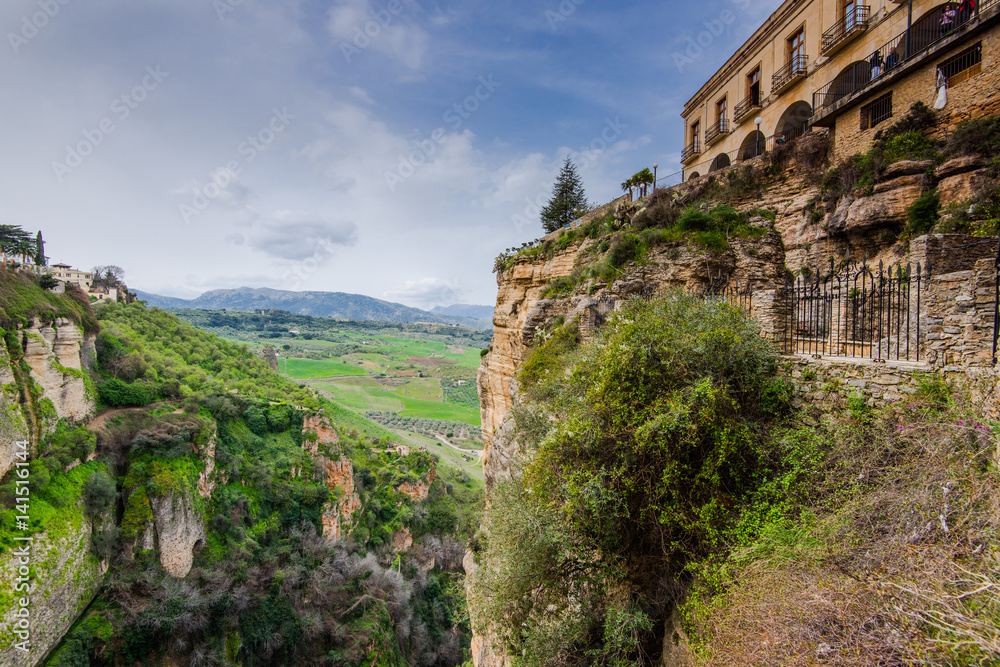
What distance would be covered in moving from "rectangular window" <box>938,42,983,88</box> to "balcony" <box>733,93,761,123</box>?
823cm

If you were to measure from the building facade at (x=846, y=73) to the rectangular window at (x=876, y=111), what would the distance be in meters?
0.03

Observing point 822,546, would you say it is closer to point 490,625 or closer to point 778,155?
point 490,625

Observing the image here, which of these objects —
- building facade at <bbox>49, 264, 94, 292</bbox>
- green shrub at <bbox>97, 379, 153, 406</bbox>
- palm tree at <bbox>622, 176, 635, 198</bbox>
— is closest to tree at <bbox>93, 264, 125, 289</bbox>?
building facade at <bbox>49, 264, 94, 292</bbox>

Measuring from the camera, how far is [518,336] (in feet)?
53.8

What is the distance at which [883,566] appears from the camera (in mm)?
3066

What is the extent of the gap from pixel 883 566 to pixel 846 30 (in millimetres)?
18555

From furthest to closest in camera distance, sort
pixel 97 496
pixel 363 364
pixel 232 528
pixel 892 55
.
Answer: pixel 363 364 < pixel 232 528 < pixel 97 496 < pixel 892 55

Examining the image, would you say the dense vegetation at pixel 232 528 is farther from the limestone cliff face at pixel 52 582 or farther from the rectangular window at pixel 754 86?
the rectangular window at pixel 754 86

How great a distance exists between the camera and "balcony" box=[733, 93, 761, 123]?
17.6m

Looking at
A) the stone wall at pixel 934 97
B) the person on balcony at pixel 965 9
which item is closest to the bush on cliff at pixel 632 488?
the stone wall at pixel 934 97

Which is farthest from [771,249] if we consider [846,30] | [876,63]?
[846,30]

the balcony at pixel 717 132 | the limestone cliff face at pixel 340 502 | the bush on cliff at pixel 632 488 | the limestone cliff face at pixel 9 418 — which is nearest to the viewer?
the bush on cliff at pixel 632 488

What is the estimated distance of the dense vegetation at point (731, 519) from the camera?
2.85 m

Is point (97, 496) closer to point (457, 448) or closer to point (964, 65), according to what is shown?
point (964, 65)
